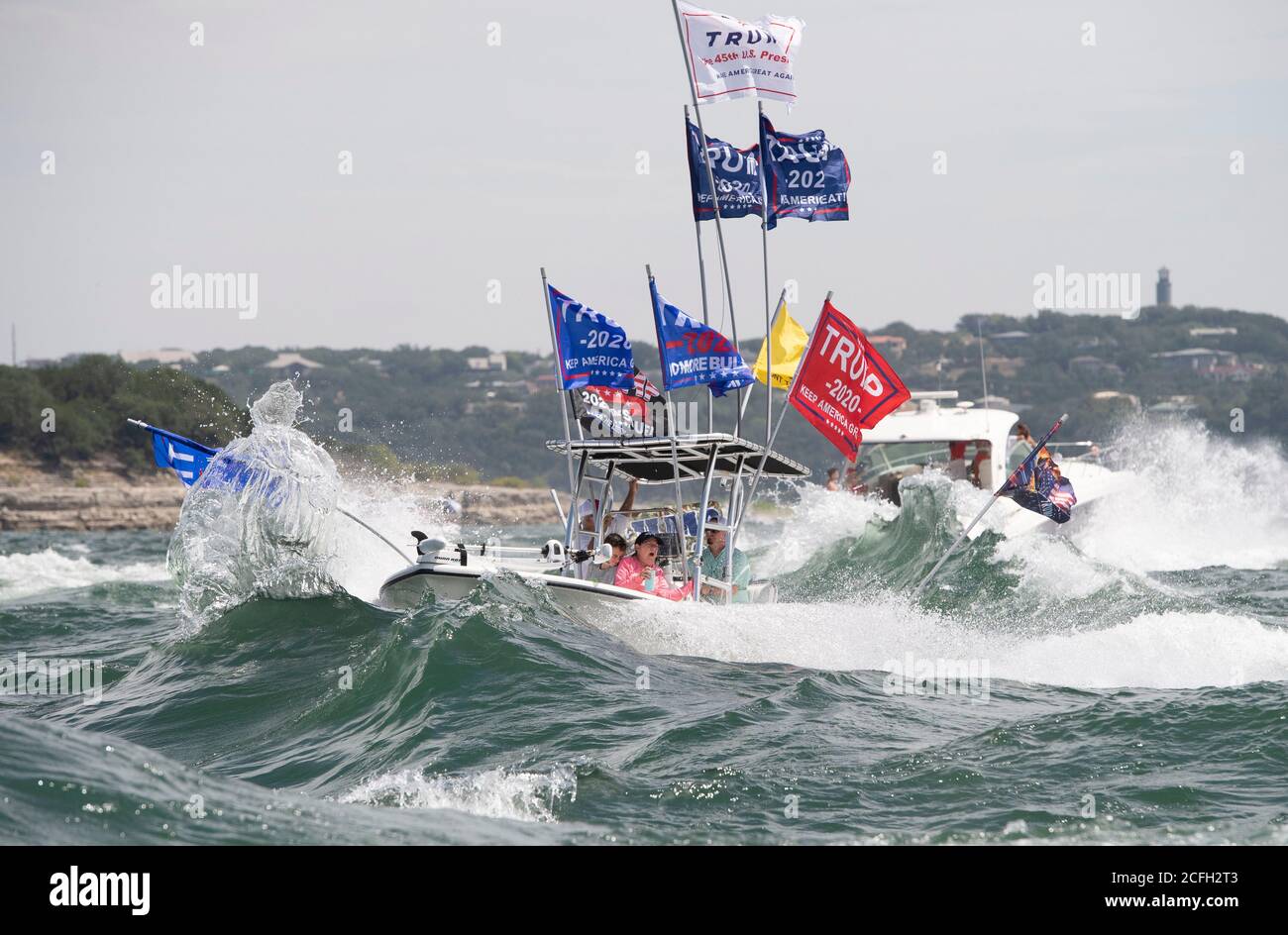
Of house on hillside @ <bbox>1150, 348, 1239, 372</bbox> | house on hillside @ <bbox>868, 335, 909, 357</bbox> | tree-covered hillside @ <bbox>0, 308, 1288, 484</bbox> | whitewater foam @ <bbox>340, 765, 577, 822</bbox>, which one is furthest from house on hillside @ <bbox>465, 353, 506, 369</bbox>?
whitewater foam @ <bbox>340, 765, 577, 822</bbox>

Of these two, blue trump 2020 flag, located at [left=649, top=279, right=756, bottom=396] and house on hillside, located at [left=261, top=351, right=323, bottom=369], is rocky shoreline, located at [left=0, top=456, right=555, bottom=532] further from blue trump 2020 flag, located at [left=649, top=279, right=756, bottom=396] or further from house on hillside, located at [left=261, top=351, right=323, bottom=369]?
house on hillside, located at [left=261, top=351, right=323, bottom=369]

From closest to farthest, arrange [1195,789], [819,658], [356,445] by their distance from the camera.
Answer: [1195,789], [819,658], [356,445]

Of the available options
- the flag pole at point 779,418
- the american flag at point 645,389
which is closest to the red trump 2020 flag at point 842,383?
the flag pole at point 779,418

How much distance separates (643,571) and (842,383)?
9.78ft

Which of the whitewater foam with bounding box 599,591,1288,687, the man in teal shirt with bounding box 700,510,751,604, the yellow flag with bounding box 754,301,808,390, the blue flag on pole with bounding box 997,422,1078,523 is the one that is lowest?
the whitewater foam with bounding box 599,591,1288,687

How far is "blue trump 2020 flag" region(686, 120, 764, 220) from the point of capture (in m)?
16.2

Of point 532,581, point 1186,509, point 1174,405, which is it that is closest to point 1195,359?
point 1174,405

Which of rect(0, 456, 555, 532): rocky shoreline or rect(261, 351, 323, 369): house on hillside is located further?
rect(261, 351, 323, 369): house on hillside

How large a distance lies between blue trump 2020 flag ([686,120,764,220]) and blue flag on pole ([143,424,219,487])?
6.30 m

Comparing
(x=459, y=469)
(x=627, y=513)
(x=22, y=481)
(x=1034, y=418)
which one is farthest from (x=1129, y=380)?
(x=627, y=513)

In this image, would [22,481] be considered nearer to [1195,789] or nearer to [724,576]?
[724,576]

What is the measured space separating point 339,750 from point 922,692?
5.05 m

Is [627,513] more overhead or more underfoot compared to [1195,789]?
more overhead

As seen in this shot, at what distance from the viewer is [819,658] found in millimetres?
13617
